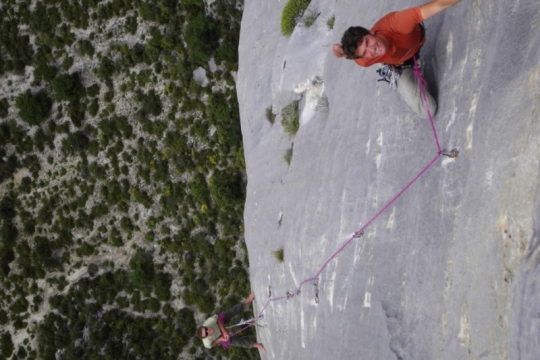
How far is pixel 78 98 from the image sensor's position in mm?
27734

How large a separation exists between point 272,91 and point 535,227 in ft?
35.4

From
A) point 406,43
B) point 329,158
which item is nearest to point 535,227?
point 406,43

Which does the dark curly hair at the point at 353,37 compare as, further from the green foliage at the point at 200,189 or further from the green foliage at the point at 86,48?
the green foliage at the point at 86,48

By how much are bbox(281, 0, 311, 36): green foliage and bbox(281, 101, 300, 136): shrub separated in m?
2.43

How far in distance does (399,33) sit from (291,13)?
26.6 ft

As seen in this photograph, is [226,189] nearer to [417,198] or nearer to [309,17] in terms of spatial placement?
[309,17]

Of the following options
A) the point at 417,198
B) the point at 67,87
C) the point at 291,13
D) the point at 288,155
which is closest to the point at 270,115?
the point at 288,155

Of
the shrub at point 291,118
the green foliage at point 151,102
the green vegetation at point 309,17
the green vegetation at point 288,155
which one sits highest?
the green foliage at point 151,102

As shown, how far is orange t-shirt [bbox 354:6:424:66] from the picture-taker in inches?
315

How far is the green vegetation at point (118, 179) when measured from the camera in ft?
86.3

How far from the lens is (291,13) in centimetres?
1584

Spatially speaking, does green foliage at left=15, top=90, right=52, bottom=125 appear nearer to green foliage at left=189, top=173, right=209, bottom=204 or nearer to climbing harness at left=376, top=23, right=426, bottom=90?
green foliage at left=189, top=173, right=209, bottom=204

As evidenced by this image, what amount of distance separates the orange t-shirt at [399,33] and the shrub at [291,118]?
6.50 m

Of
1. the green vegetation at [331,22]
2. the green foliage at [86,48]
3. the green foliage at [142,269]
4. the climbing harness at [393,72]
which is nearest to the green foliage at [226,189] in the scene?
the green foliage at [142,269]
